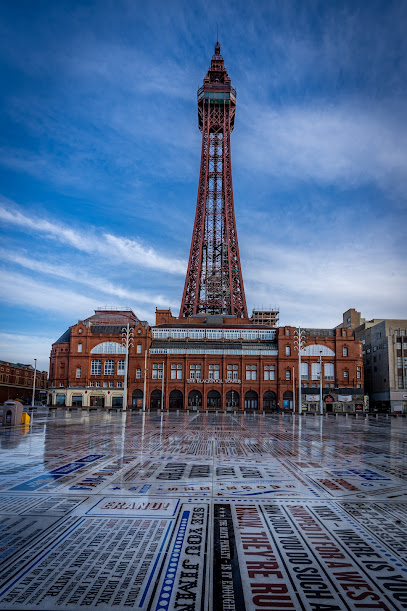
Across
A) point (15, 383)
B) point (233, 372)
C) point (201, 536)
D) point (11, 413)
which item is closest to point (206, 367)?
point (233, 372)

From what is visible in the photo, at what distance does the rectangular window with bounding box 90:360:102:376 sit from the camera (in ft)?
269

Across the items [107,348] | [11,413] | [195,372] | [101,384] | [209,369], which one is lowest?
[11,413]

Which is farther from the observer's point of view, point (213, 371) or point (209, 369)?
point (209, 369)

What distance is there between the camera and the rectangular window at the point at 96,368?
8194 centimetres

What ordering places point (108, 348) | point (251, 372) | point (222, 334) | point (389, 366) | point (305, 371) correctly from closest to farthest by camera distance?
point (251, 372) < point (305, 371) < point (389, 366) < point (108, 348) < point (222, 334)

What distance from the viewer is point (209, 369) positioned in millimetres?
80500

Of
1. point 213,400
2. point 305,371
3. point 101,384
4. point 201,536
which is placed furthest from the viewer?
point 305,371

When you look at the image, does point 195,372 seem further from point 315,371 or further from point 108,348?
point 315,371

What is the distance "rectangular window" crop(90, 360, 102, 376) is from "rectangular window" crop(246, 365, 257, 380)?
26070 millimetres

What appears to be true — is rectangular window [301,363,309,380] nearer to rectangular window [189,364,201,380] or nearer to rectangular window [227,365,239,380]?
rectangular window [227,365,239,380]

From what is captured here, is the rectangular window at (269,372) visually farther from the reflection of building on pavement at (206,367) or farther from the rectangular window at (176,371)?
the rectangular window at (176,371)

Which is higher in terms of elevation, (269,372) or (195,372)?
(269,372)

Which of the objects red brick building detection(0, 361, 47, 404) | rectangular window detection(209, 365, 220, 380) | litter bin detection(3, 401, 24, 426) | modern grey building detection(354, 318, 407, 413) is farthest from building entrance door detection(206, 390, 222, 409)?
litter bin detection(3, 401, 24, 426)

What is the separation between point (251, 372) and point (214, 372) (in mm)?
6426
